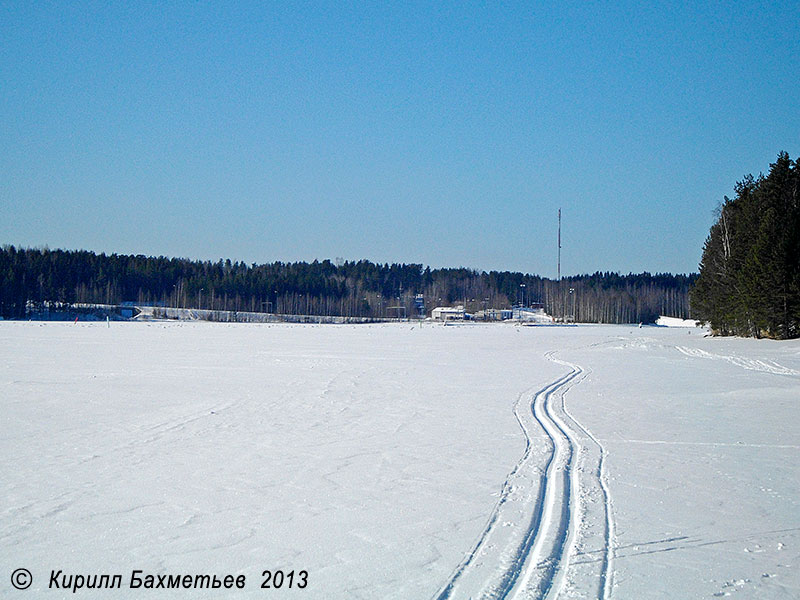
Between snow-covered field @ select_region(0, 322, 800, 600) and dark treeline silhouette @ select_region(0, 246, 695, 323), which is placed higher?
dark treeline silhouette @ select_region(0, 246, 695, 323)

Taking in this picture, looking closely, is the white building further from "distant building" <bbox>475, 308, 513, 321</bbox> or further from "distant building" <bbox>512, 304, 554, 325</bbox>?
"distant building" <bbox>475, 308, 513, 321</bbox>

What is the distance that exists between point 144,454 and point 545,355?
25415 mm

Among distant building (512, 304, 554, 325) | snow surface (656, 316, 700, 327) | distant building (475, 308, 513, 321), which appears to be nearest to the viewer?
snow surface (656, 316, 700, 327)

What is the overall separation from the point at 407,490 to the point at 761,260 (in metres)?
35.0

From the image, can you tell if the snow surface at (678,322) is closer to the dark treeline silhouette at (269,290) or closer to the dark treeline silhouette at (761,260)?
the dark treeline silhouette at (269,290)

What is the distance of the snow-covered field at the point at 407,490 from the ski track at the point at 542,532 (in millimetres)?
23

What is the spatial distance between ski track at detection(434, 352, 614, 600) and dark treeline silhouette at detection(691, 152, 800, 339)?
1220 inches

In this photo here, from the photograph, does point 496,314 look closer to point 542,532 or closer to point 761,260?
point 761,260

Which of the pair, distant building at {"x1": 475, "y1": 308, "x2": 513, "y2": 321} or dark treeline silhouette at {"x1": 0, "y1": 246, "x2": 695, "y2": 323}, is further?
distant building at {"x1": 475, "y1": 308, "x2": 513, "y2": 321}

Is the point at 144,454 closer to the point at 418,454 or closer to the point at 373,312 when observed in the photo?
the point at 418,454

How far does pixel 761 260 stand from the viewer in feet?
117

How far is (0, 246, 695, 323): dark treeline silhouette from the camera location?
120 m

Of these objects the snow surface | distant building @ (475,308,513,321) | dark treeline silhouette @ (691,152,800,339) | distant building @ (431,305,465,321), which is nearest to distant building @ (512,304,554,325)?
distant building @ (475,308,513,321)

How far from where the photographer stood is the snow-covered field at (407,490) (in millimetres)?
4957
